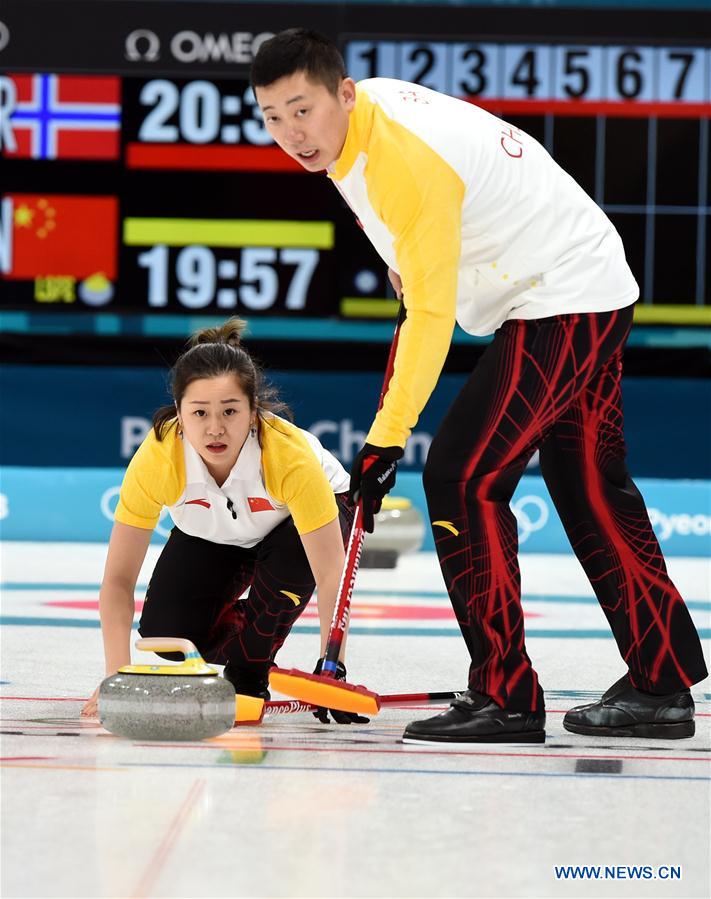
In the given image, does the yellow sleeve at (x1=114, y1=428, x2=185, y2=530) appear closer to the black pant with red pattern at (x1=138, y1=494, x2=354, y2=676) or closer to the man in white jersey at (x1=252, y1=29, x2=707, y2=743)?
the black pant with red pattern at (x1=138, y1=494, x2=354, y2=676)

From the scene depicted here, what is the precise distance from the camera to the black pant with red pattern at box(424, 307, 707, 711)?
2.56 metres

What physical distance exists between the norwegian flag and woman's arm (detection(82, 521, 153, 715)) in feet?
18.2

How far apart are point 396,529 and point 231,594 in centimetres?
367

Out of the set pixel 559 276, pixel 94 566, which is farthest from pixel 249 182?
pixel 559 276

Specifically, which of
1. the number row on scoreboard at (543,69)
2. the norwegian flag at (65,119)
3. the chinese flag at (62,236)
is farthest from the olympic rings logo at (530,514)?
the norwegian flag at (65,119)

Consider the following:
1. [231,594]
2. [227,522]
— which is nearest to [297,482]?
[227,522]

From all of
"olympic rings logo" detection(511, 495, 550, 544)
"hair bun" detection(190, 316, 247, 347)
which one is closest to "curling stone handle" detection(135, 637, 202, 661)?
"hair bun" detection(190, 316, 247, 347)

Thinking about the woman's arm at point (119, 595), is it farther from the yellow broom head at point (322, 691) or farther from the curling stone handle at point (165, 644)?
the yellow broom head at point (322, 691)

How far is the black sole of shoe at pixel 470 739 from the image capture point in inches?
99.4

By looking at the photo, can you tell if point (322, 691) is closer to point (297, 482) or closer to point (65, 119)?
point (297, 482)

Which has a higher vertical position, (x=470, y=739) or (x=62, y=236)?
(x=62, y=236)

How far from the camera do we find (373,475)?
8.28 feet

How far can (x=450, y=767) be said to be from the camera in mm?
2303

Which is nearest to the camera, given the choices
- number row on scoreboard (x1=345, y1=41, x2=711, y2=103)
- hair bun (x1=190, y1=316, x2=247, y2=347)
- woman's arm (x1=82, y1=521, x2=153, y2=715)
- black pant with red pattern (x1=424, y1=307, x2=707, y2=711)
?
black pant with red pattern (x1=424, y1=307, x2=707, y2=711)
